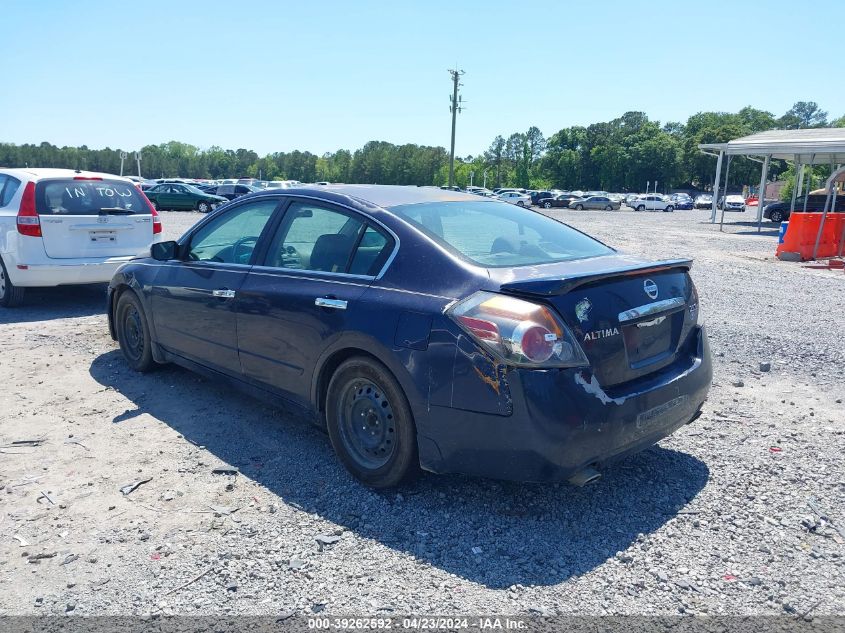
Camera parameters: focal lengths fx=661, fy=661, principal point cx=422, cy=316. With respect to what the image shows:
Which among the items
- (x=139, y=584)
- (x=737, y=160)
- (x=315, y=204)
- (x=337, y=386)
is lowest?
(x=139, y=584)

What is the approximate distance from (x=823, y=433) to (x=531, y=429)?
9.02 ft

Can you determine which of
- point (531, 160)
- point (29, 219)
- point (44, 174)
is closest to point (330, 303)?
point (29, 219)

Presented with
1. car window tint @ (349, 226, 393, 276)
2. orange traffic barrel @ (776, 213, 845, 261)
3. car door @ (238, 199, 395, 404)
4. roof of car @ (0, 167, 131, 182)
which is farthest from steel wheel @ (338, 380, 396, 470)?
orange traffic barrel @ (776, 213, 845, 261)

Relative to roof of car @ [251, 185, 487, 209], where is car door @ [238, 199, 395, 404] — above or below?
below

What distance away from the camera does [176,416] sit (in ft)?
15.6

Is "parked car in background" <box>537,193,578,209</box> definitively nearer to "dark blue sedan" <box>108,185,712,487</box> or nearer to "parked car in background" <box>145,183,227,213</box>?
"parked car in background" <box>145,183,227,213</box>

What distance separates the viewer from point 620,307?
3252 millimetres

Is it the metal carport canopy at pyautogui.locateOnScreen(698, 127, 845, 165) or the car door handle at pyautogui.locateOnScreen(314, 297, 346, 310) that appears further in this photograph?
the metal carport canopy at pyautogui.locateOnScreen(698, 127, 845, 165)

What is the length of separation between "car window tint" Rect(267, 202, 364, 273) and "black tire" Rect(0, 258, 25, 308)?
17.9ft

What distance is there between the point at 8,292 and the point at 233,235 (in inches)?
197

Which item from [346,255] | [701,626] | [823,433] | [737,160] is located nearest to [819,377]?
[823,433]

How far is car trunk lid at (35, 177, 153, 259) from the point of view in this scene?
25.5 ft

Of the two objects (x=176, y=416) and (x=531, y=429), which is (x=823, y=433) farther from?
(x=176, y=416)

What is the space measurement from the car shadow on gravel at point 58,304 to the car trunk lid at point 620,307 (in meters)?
6.79
